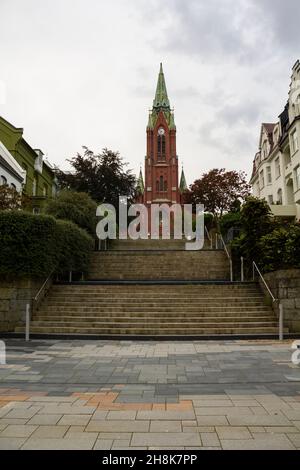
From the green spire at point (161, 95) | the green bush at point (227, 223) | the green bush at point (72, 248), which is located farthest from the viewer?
the green spire at point (161, 95)

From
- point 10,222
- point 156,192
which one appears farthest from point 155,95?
point 10,222

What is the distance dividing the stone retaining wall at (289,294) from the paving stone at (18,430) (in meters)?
9.32

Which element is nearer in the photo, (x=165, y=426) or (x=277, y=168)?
(x=165, y=426)

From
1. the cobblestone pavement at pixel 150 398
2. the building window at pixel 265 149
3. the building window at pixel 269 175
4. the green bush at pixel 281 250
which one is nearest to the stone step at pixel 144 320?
the green bush at pixel 281 250

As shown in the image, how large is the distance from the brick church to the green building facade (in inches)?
1113

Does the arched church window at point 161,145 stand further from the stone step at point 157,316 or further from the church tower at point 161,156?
the stone step at point 157,316

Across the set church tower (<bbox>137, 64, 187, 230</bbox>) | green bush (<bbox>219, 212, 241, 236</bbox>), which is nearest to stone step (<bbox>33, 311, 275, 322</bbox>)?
green bush (<bbox>219, 212, 241, 236</bbox>)

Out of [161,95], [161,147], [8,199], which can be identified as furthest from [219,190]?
[161,95]

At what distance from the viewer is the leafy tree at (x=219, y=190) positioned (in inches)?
1464

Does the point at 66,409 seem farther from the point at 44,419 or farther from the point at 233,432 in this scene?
the point at 233,432

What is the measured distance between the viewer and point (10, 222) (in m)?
13.3

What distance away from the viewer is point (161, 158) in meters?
71.6

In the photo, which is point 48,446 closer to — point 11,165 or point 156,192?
point 11,165

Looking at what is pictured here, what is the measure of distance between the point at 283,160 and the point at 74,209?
1957cm
